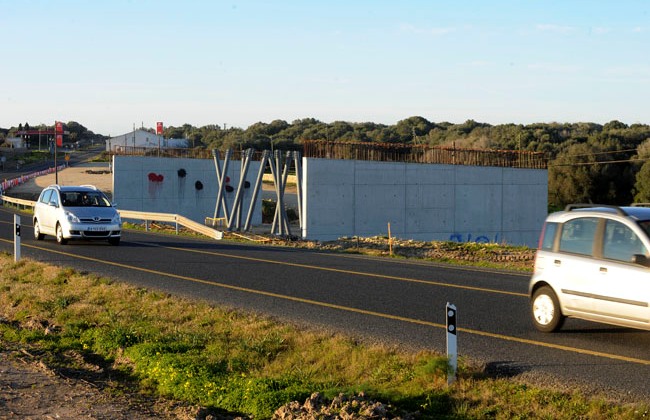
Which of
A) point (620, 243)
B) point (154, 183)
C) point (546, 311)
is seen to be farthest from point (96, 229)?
point (154, 183)

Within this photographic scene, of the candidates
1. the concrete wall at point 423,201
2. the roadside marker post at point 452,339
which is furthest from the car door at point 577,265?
the concrete wall at point 423,201

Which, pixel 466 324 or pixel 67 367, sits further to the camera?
pixel 466 324

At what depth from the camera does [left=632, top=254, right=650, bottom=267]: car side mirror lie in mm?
10516

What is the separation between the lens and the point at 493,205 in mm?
51312

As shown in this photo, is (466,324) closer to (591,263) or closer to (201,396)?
(591,263)

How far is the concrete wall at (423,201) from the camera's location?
45.4 m

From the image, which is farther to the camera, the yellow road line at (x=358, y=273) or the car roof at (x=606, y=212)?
the yellow road line at (x=358, y=273)

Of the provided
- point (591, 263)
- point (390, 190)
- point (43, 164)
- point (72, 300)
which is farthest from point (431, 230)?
point (43, 164)

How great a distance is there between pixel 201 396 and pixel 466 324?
4.53m

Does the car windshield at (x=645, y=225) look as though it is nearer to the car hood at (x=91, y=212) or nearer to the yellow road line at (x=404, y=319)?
the yellow road line at (x=404, y=319)

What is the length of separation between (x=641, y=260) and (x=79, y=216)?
19433 mm

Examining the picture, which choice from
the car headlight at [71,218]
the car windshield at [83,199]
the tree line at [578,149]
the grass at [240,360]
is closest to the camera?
the grass at [240,360]

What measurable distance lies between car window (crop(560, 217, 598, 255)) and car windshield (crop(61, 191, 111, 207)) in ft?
60.9

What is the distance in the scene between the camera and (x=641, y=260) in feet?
34.6
